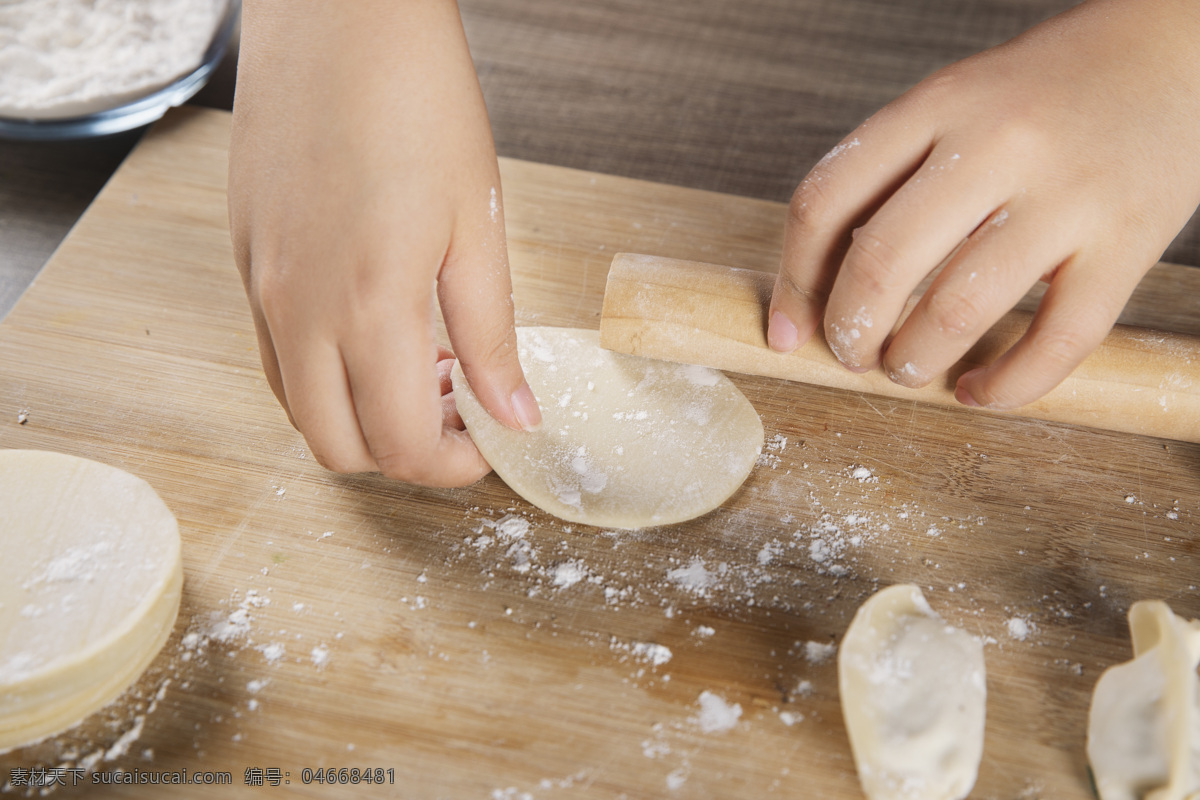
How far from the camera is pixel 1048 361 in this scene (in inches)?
37.3

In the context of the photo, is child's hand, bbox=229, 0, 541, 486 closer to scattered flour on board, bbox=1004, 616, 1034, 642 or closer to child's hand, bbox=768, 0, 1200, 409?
child's hand, bbox=768, 0, 1200, 409

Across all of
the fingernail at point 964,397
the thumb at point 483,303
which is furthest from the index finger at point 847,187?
the thumb at point 483,303

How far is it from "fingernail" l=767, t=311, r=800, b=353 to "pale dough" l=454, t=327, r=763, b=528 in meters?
0.13

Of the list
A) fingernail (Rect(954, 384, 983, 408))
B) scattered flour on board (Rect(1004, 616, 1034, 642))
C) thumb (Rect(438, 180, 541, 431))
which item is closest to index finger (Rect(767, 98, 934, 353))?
fingernail (Rect(954, 384, 983, 408))

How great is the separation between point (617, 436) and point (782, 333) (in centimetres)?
25

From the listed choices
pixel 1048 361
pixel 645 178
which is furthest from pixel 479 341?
pixel 645 178

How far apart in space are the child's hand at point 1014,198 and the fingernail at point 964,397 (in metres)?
0.03

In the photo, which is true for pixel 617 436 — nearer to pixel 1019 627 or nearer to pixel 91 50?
pixel 1019 627

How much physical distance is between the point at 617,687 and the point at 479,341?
0.40 metres

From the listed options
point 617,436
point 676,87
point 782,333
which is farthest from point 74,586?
point 676,87

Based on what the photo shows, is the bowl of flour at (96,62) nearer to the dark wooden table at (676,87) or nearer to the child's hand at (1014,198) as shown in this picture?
the dark wooden table at (676,87)

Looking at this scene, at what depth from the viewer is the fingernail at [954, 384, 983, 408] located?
1047 millimetres

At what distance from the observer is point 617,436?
1121 mm

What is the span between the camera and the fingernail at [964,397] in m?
1.05
